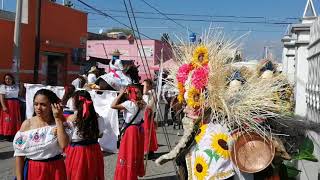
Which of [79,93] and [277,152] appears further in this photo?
[79,93]

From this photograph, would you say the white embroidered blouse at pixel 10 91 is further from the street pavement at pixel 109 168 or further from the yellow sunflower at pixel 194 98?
the yellow sunflower at pixel 194 98

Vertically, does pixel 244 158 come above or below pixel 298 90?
below

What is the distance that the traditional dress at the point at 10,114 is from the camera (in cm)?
1057

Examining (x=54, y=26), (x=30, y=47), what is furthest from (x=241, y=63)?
(x=54, y=26)

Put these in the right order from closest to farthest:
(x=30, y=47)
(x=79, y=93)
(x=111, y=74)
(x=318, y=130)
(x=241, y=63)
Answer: (x=318, y=130), (x=241, y=63), (x=79, y=93), (x=111, y=74), (x=30, y=47)

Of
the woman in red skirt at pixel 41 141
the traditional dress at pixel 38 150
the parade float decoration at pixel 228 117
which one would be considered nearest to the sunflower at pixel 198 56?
the parade float decoration at pixel 228 117

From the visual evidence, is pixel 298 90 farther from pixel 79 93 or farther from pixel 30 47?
pixel 30 47

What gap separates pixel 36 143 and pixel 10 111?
272 inches

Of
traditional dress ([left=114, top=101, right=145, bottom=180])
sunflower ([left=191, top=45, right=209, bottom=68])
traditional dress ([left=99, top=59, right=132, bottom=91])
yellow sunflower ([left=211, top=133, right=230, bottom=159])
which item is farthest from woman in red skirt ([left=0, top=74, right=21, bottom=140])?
yellow sunflower ([left=211, top=133, right=230, bottom=159])

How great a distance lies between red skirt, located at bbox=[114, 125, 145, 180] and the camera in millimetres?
6629

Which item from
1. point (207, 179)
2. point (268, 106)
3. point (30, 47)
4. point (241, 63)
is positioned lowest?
point (207, 179)

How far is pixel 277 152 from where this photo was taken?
3672 millimetres

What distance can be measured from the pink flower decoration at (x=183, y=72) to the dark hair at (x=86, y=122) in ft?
5.93

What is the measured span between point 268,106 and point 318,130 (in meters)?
0.65
